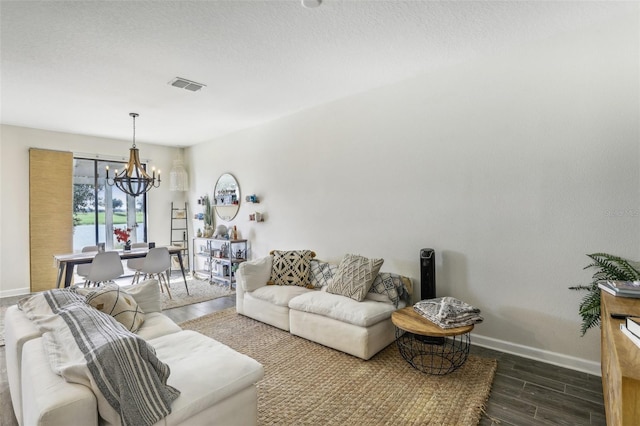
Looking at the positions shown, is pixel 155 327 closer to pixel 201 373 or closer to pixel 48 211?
pixel 201 373

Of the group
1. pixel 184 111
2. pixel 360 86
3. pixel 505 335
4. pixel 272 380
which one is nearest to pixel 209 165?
pixel 184 111

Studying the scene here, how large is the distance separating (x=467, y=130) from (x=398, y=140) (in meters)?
0.71

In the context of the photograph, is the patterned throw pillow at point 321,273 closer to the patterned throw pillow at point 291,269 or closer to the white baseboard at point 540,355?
the patterned throw pillow at point 291,269

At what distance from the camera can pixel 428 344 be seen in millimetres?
2998

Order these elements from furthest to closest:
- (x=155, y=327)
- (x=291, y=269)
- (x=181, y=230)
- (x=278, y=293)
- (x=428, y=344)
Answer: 1. (x=181, y=230)
2. (x=291, y=269)
3. (x=278, y=293)
4. (x=428, y=344)
5. (x=155, y=327)

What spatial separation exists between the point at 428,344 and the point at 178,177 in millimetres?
5420

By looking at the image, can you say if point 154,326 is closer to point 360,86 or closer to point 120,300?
point 120,300

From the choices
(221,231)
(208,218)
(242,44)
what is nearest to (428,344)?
(242,44)

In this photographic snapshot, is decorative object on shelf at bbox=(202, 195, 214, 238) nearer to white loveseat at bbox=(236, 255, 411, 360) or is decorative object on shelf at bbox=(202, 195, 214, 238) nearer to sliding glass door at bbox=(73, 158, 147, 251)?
sliding glass door at bbox=(73, 158, 147, 251)

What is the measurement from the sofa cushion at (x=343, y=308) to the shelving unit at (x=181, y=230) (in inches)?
173

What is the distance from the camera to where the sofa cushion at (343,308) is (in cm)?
276

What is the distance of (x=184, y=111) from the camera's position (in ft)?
14.5

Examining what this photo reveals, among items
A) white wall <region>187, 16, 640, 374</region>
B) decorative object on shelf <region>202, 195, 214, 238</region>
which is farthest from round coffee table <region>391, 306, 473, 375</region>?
decorative object on shelf <region>202, 195, 214, 238</region>

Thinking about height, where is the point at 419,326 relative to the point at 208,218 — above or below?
below
